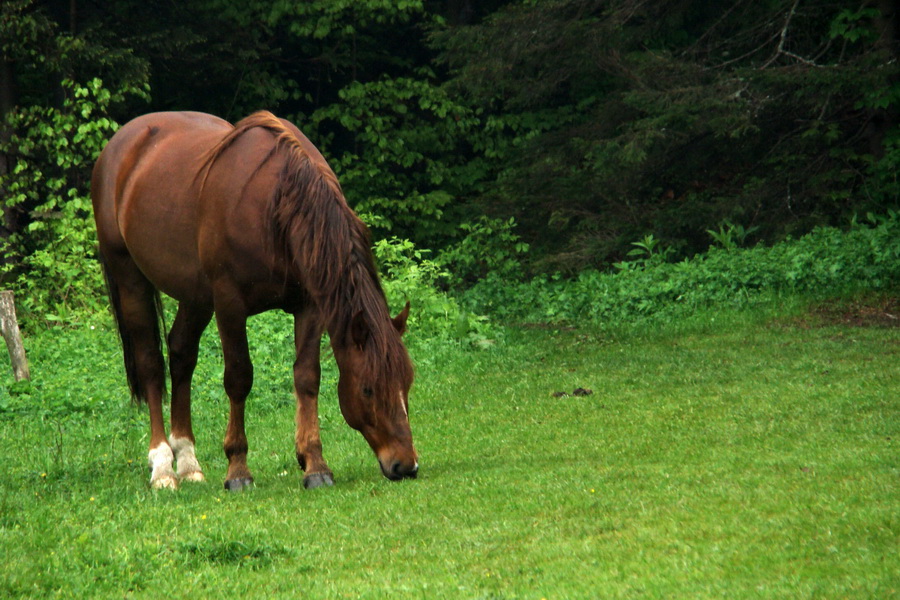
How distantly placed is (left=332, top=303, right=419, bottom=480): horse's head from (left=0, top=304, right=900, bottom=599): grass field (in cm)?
21

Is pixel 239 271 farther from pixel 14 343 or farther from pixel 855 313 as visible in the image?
pixel 855 313

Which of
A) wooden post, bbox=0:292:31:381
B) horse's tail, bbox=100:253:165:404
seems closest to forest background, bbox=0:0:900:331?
wooden post, bbox=0:292:31:381

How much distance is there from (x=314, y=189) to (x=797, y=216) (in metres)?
10.9

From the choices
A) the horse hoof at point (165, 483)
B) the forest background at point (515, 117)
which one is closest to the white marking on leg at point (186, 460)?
the horse hoof at point (165, 483)

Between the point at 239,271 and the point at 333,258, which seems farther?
the point at 239,271

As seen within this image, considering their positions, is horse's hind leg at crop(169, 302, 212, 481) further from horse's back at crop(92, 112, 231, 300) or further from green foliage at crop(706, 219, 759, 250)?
green foliage at crop(706, 219, 759, 250)

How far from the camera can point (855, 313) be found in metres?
11.8

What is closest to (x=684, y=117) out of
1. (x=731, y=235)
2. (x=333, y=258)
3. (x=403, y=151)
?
(x=731, y=235)

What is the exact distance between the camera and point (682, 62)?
50.4 ft

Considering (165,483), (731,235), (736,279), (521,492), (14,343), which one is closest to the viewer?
(521,492)

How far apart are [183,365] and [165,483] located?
2.98ft

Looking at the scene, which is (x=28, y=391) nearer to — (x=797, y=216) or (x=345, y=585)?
(x=345, y=585)

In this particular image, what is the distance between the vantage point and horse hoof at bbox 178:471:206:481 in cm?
689

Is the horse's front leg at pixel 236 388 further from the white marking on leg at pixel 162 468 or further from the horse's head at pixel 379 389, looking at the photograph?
the horse's head at pixel 379 389
